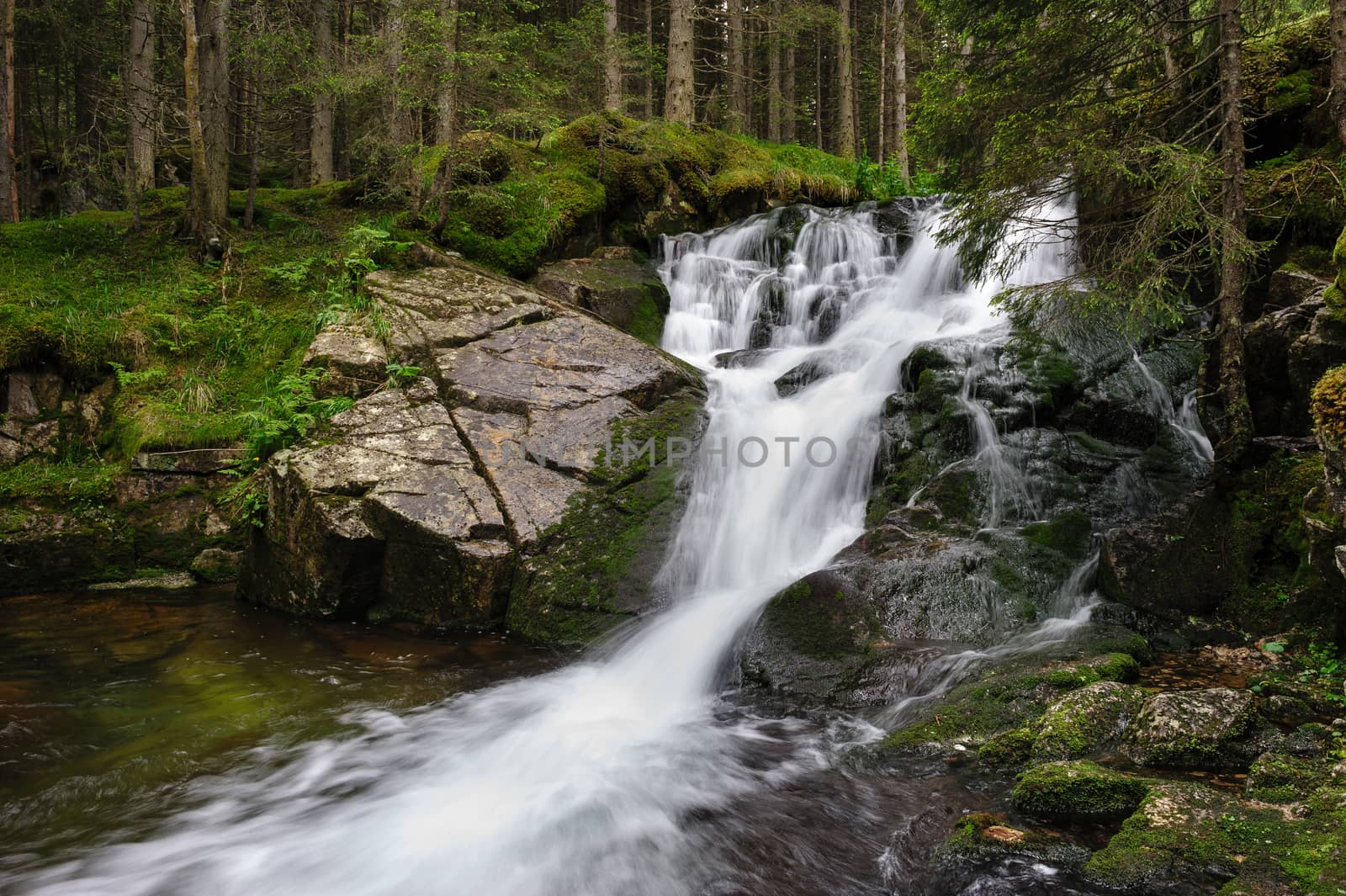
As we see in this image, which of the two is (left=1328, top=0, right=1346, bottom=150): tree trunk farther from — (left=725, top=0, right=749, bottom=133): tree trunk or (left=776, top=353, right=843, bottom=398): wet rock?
(left=725, top=0, right=749, bottom=133): tree trunk

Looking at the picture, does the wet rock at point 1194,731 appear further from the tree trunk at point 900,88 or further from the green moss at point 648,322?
the tree trunk at point 900,88

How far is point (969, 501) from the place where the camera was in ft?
21.6

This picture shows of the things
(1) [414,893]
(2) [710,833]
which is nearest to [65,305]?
(1) [414,893]

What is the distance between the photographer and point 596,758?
15.7ft

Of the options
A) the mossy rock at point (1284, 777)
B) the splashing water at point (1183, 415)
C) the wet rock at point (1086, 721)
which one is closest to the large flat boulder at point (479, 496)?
the wet rock at point (1086, 721)

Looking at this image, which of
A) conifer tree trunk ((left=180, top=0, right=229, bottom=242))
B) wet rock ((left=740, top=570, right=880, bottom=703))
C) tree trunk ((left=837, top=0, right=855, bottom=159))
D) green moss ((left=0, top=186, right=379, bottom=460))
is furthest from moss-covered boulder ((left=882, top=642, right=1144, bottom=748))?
tree trunk ((left=837, top=0, right=855, bottom=159))

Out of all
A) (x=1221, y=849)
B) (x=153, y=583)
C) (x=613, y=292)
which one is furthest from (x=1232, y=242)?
(x=153, y=583)

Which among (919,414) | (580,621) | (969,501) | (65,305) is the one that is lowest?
(580,621)

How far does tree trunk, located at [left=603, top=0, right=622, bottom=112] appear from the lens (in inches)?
573

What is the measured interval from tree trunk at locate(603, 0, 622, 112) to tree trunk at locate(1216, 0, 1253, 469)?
11.5m

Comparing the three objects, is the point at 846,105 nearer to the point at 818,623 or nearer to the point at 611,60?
the point at 611,60

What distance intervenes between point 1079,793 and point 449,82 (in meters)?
9.52

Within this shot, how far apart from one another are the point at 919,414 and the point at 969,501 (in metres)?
1.26

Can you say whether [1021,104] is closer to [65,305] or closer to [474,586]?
[474,586]
